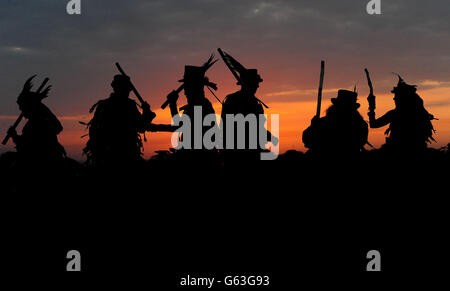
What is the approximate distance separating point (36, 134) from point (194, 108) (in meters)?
3.81

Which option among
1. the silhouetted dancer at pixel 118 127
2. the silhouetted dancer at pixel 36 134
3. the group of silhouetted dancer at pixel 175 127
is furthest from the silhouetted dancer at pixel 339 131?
the silhouetted dancer at pixel 36 134

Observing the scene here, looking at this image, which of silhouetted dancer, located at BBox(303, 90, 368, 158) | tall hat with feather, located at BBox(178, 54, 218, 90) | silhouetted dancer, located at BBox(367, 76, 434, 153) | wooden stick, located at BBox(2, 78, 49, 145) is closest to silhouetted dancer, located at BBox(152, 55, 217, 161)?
tall hat with feather, located at BBox(178, 54, 218, 90)

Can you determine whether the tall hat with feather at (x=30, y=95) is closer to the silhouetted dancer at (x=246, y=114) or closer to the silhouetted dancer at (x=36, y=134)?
the silhouetted dancer at (x=36, y=134)

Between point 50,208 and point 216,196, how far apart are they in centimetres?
378

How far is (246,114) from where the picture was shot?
1107cm

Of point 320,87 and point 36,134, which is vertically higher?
point 320,87

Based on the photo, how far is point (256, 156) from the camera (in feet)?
36.3

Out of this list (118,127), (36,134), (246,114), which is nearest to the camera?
(246,114)

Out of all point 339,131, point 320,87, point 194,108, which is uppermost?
point 320,87

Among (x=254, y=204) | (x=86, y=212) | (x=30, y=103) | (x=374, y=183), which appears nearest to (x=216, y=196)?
(x=254, y=204)

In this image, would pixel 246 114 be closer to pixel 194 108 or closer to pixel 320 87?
pixel 194 108

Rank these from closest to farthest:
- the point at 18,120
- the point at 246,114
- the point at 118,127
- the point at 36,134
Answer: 1. the point at 246,114
2. the point at 118,127
3. the point at 36,134
4. the point at 18,120

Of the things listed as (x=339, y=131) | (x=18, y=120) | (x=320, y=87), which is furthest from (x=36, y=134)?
(x=339, y=131)
